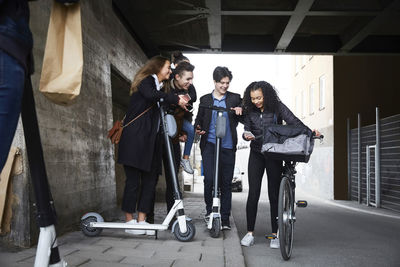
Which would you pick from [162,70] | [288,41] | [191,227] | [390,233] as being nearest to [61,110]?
[162,70]

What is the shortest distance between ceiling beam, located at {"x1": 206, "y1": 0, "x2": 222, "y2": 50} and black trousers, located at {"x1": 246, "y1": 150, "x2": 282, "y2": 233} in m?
4.61

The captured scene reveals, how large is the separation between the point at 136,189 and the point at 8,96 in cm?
321

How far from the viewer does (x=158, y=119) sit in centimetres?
499

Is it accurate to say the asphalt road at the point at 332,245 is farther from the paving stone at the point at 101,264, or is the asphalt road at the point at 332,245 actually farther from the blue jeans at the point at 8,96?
the blue jeans at the point at 8,96

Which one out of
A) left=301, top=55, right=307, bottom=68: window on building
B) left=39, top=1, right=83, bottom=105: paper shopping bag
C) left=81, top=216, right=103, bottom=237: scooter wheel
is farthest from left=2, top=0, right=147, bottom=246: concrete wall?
left=301, top=55, right=307, bottom=68: window on building

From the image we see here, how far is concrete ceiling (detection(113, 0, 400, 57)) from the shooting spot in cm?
930

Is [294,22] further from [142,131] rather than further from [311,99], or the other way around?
[311,99]

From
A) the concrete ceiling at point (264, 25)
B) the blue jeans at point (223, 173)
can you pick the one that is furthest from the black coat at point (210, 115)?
the concrete ceiling at point (264, 25)

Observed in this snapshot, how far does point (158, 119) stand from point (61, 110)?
40.3 inches

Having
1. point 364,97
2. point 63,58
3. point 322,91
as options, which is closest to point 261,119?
point 63,58

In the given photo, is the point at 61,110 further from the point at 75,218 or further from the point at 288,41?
the point at 288,41

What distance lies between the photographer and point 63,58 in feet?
6.70

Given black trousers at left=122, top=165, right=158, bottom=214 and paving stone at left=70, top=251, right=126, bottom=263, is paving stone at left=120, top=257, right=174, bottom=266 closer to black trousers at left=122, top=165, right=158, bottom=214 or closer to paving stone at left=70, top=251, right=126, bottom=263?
paving stone at left=70, top=251, right=126, bottom=263

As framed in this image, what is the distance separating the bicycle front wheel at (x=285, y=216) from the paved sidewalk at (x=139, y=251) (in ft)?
1.39
